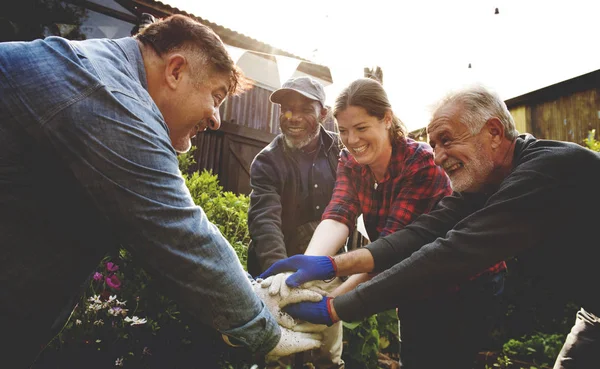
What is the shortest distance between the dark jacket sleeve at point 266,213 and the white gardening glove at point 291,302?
0.79m

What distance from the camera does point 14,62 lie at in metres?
1.19

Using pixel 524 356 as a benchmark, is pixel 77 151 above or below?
above

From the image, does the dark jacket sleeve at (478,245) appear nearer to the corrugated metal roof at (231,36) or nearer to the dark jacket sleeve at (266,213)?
the dark jacket sleeve at (266,213)

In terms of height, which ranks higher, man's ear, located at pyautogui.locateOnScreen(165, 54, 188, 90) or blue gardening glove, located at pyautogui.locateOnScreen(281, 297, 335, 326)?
man's ear, located at pyautogui.locateOnScreen(165, 54, 188, 90)

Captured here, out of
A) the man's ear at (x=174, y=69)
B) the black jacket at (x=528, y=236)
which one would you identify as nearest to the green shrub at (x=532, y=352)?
the black jacket at (x=528, y=236)

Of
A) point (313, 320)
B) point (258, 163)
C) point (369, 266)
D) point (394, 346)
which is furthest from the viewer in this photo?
point (394, 346)

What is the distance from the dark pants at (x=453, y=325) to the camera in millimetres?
2123

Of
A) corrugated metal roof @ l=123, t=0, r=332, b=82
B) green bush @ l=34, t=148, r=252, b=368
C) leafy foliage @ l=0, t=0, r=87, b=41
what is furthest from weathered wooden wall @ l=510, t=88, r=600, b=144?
leafy foliage @ l=0, t=0, r=87, b=41

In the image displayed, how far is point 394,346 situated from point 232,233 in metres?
2.44

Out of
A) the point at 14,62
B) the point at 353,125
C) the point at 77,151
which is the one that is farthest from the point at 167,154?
the point at 353,125

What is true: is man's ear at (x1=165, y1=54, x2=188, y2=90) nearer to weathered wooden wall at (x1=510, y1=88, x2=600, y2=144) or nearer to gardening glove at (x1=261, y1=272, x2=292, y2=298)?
gardening glove at (x1=261, y1=272, x2=292, y2=298)

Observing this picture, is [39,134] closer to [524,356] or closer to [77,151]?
[77,151]

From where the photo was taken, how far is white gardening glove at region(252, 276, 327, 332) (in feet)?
6.46

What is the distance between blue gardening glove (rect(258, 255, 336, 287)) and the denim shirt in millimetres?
757
